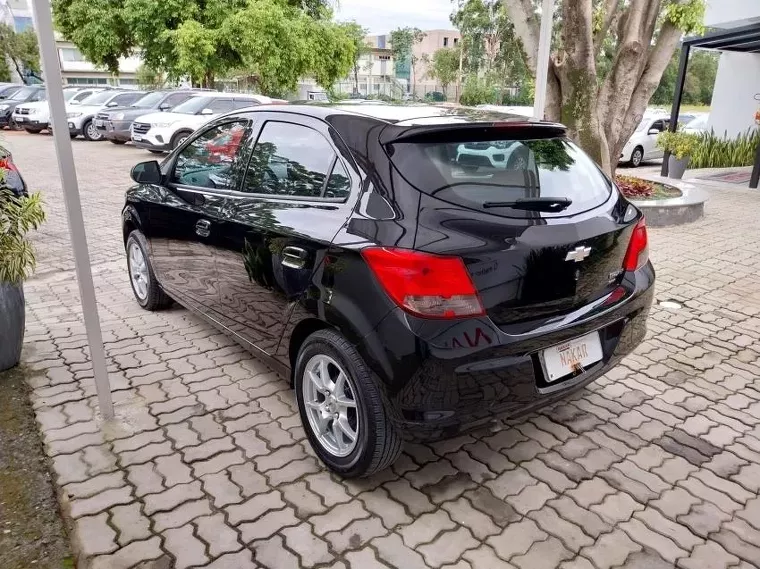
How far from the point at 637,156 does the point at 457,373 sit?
14.6 metres

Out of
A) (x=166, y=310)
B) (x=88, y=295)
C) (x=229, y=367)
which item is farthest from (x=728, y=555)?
(x=166, y=310)

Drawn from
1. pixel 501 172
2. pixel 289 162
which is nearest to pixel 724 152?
pixel 501 172

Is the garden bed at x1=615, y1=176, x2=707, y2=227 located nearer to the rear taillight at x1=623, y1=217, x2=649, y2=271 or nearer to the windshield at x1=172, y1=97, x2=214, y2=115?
the rear taillight at x1=623, y1=217, x2=649, y2=271

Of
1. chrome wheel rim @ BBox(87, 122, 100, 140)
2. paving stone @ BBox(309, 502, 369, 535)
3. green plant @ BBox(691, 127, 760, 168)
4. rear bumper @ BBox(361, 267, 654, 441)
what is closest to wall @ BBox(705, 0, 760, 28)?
green plant @ BBox(691, 127, 760, 168)

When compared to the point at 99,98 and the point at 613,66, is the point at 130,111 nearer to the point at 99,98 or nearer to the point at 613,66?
the point at 99,98

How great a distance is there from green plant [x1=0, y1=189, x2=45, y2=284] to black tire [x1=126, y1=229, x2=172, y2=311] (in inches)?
37.2

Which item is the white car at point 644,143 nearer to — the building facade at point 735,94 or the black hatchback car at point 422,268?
the building facade at point 735,94

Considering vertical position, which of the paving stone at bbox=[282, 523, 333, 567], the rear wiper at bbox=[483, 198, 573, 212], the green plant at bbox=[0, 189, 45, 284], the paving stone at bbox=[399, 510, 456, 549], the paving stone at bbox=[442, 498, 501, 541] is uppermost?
the rear wiper at bbox=[483, 198, 573, 212]

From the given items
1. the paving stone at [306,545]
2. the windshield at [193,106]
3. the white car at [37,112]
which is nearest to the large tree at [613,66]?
the paving stone at [306,545]

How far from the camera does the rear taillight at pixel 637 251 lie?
2.93m

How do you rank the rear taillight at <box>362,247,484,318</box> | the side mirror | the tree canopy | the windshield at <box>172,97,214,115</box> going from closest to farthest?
the rear taillight at <box>362,247,484,318</box>, the side mirror, the windshield at <box>172,97,214,115</box>, the tree canopy

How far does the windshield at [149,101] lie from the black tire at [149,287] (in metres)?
14.1

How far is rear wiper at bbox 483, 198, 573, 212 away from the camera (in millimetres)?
2498

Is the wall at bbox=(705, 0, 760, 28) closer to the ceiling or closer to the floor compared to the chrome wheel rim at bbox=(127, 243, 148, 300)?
closer to the ceiling
